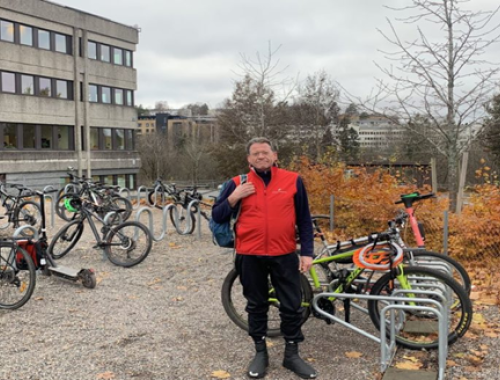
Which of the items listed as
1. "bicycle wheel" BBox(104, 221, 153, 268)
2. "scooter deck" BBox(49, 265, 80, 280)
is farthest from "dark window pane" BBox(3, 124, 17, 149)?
"scooter deck" BBox(49, 265, 80, 280)

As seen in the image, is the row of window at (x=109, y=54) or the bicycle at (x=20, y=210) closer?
the bicycle at (x=20, y=210)

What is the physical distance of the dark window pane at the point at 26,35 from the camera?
100ft

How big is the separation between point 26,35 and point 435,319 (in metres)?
31.8

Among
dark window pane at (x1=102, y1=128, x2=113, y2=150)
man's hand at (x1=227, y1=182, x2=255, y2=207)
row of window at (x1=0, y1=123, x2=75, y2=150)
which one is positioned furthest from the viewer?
dark window pane at (x1=102, y1=128, x2=113, y2=150)

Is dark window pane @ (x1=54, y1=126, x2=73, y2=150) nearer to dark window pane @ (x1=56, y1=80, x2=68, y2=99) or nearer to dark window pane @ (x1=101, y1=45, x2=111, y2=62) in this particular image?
dark window pane @ (x1=56, y1=80, x2=68, y2=99)

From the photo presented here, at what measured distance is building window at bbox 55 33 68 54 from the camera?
109 feet

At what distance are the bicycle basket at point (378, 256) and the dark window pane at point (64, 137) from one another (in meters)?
32.0

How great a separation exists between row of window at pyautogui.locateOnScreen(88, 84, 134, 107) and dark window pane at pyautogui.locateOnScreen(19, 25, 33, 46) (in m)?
5.01

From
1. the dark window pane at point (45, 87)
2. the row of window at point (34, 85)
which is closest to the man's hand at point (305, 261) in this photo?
the row of window at point (34, 85)

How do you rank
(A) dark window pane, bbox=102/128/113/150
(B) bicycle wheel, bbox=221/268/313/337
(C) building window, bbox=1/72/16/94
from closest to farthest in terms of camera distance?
(B) bicycle wheel, bbox=221/268/313/337
(C) building window, bbox=1/72/16/94
(A) dark window pane, bbox=102/128/113/150

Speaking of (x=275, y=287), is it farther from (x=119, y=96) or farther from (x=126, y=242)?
(x=119, y=96)

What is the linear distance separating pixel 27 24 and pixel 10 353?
30758 millimetres

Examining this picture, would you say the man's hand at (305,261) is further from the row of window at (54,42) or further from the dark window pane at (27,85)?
the dark window pane at (27,85)

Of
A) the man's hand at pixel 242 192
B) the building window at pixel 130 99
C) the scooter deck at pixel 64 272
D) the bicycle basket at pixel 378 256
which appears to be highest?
the building window at pixel 130 99
